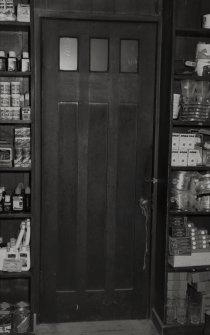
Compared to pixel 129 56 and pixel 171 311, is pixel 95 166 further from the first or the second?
pixel 171 311

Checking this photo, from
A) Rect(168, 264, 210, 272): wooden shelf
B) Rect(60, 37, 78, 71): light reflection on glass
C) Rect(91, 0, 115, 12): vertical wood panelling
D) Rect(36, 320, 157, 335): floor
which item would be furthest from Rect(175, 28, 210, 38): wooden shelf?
Rect(36, 320, 157, 335): floor

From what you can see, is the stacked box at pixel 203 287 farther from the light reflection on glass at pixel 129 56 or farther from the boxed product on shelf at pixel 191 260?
the light reflection on glass at pixel 129 56

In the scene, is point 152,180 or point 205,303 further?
point 152,180

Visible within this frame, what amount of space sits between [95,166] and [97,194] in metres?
0.21

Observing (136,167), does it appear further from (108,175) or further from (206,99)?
(206,99)

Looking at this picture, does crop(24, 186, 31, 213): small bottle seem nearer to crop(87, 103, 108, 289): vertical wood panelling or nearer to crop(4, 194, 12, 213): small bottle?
crop(4, 194, 12, 213): small bottle

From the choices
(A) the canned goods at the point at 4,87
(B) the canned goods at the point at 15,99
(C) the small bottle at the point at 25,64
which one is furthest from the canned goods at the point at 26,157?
(C) the small bottle at the point at 25,64

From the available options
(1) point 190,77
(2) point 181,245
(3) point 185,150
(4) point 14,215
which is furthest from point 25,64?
(2) point 181,245

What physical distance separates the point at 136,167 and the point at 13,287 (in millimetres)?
1283

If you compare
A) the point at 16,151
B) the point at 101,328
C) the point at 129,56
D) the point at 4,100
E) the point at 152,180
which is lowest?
the point at 101,328

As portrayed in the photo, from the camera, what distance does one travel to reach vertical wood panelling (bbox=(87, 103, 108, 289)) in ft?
11.8

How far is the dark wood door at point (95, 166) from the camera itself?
3518 mm

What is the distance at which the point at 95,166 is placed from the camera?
3.62m

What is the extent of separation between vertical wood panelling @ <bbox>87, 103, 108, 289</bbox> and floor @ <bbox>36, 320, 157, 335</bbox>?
0.28 metres
